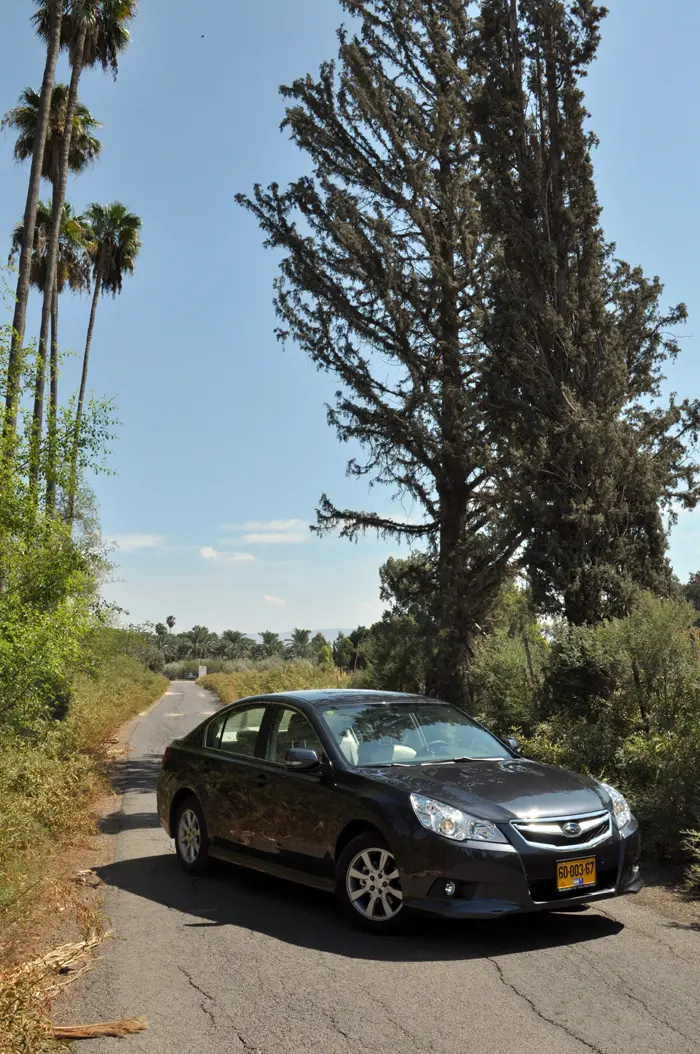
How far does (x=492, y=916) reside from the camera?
18.5ft

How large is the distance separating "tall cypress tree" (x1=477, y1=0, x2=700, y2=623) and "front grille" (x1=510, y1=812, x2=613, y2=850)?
8625mm

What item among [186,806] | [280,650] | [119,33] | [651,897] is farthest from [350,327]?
[280,650]

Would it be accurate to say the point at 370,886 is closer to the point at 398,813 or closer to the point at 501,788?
the point at 398,813

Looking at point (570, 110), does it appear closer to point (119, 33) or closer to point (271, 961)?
point (119, 33)

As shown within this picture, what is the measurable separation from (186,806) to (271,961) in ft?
10.5

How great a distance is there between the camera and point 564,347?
15641mm

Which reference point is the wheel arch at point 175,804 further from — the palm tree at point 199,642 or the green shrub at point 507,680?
the palm tree at point 199,642

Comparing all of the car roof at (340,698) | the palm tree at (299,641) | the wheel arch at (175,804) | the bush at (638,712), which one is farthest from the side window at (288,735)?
the palm tree at (299,641)

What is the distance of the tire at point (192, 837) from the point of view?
27.0 feet

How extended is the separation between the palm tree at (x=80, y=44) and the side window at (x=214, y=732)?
582 inches

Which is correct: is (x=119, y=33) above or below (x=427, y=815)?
above

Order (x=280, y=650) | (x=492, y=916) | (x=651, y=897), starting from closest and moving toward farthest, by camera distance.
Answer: (x=492, y=916) → (x=651, y=897) → (x=280, y=650)

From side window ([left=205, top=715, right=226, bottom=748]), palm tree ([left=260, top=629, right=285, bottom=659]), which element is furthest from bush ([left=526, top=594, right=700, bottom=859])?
palm tree ([left=260, top=629, right=285, bottom=659])

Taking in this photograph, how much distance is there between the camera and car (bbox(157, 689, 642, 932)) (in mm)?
5734
